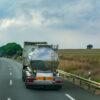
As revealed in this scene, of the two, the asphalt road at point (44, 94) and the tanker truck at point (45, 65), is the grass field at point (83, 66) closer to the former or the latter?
the tanker truck at point (45, 65)

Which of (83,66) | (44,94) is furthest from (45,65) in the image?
(83,66)

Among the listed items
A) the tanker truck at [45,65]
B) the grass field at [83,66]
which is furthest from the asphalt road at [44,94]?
the grass field at [83,66]

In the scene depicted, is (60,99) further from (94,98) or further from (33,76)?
(33,76)

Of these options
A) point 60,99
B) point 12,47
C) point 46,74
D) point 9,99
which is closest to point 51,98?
point 60,99

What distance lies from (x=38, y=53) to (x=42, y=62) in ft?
1.94

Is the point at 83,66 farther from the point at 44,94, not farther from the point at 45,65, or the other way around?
the point at 44,94

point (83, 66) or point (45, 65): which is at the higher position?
point (45, 65)

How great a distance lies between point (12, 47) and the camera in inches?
7815

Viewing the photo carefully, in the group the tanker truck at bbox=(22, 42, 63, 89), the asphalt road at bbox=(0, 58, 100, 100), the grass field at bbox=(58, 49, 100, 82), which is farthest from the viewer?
the grass field at bbox=(58, 49, 100, 82)

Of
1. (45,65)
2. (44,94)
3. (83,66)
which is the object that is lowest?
(44,94)

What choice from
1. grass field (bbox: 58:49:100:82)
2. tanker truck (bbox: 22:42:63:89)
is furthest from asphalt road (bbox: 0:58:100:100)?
grass field (bbox: 58:49:100:82)

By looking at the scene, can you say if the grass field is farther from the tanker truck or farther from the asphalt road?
the asphalt road

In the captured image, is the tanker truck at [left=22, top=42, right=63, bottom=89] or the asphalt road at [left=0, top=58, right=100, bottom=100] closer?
the asphalt road at [left=0, top=58, right=100, bottom=100]

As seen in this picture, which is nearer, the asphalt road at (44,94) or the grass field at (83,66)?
the asphalt road at (44,94)
